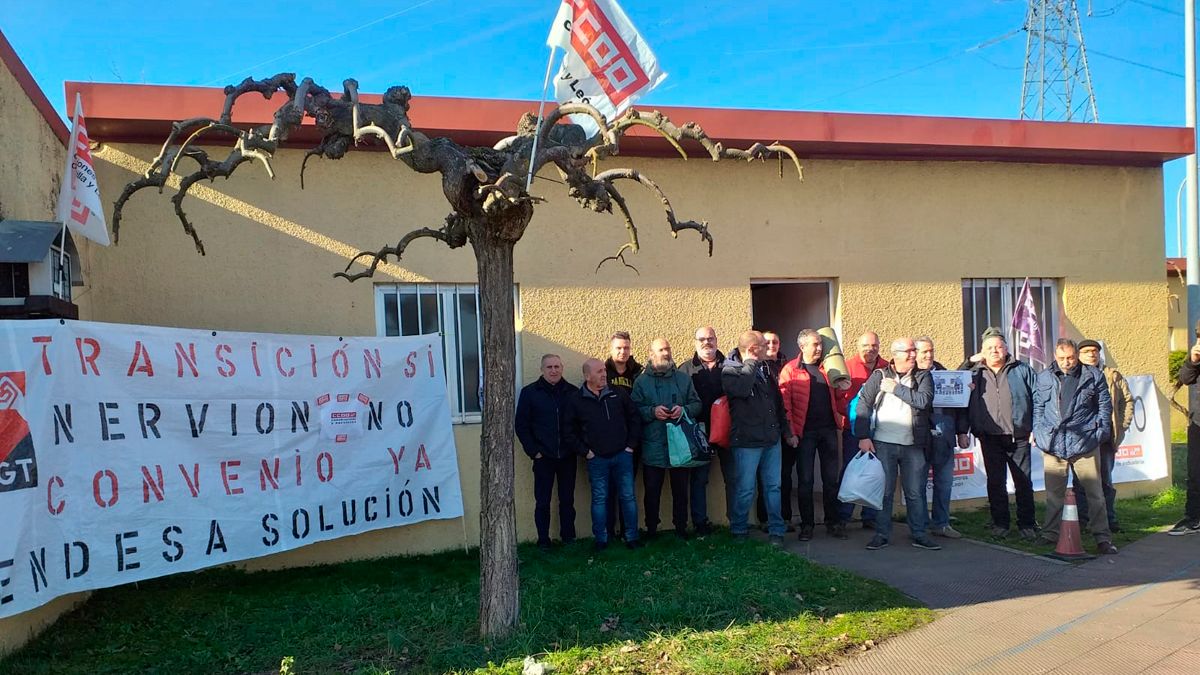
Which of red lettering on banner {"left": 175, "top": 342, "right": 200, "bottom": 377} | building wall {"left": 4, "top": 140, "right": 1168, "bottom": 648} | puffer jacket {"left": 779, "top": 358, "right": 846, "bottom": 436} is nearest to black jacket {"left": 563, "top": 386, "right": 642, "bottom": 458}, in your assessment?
building wall {"left": 4, "top": 140, "right": 1168, "bottom": 648}

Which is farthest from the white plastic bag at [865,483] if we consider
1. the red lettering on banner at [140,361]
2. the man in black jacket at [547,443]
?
the red lettering on banner at [140,361]

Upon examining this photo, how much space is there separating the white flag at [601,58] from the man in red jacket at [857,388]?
13.6 feet

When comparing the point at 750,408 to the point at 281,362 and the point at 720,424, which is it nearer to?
the point at 720,424

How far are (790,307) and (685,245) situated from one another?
2350 millimetres

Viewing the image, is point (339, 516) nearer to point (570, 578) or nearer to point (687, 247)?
point (570, 578)

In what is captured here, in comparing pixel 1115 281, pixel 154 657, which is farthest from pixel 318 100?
pixel 1115 281

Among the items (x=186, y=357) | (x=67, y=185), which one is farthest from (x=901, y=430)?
(x=67, y=185)

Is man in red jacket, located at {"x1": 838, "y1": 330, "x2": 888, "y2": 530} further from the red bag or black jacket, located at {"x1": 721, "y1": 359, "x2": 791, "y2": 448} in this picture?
the red bag

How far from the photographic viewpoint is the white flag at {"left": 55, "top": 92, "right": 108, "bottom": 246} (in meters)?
5.05

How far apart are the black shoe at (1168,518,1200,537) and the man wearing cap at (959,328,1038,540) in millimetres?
1275

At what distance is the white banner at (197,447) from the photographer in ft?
15.6

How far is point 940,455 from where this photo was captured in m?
7.46

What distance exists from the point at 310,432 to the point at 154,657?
2.01 meters

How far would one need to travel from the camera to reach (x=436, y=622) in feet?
17.0
